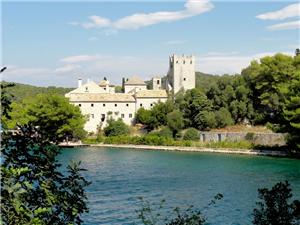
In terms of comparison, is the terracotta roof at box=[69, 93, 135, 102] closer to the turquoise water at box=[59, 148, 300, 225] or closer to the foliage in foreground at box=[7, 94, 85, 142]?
the foliage in foreground at box=[7, 94, 85, 142]

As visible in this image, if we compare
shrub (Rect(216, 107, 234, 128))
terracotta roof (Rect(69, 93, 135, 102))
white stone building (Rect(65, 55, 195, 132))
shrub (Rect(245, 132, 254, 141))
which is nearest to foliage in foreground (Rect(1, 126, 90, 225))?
shrub (Rect(245, 132, 254, 141))

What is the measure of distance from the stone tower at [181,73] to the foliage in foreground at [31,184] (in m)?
40.9

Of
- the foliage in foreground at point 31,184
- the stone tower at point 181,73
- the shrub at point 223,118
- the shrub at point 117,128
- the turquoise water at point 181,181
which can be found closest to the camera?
the foliage in foreground at point 31,184

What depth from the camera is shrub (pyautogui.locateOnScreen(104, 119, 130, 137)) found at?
125ft

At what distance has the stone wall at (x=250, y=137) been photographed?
3039 cm

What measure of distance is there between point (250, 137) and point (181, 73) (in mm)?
14035

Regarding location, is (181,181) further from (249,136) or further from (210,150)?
(249,136)

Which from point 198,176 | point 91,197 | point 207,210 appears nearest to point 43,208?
point 207,210

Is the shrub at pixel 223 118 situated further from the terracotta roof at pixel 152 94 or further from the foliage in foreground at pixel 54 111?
the foliage in foreground at pixel 54 111

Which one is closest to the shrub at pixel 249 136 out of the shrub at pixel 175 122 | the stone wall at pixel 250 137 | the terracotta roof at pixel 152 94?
the stone wall at pixel 250 137

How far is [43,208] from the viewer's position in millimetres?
3117

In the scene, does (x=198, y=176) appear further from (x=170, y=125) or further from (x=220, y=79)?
(x=220, y=79)

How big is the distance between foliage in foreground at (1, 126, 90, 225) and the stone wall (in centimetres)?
2776

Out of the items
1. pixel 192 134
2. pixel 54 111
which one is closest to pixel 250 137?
pixel 192 134
